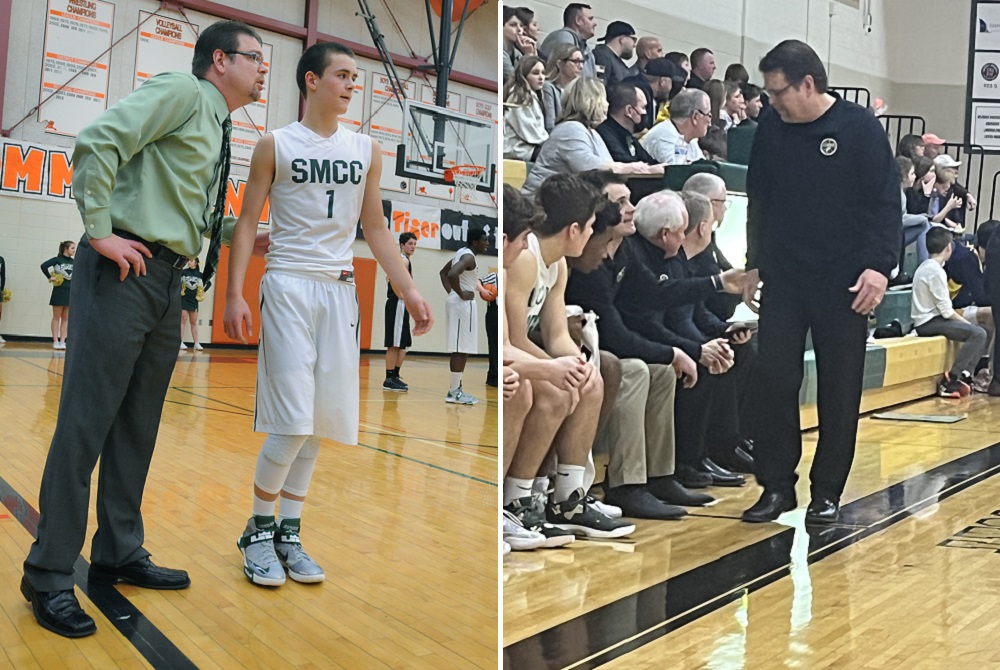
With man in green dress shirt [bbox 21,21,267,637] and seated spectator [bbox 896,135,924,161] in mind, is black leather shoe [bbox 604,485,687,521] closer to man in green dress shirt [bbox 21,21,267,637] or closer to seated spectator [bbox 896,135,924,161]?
seated spectator [bbox 896,135,924,161]

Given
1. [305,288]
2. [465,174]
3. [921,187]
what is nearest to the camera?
[921,187]

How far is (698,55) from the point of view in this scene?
2.33 metres

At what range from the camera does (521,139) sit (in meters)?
2.33

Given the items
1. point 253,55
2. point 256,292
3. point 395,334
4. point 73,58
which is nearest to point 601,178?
point 253,55

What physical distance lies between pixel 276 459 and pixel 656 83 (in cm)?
137

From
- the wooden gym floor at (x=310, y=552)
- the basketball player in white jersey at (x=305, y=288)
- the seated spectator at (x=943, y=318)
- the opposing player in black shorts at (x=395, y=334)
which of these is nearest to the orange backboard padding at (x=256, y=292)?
the opposing player in black shorts at (x=395, y=334)

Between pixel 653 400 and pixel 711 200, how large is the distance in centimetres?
50

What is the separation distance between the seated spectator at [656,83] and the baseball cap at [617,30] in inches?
3.6

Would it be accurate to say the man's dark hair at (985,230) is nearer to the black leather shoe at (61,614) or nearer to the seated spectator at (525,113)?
the seated spectator at (525,113)

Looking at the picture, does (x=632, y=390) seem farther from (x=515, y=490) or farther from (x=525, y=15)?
(x=525, y=15)

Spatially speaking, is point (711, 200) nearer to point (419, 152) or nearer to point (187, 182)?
point (187, 182)

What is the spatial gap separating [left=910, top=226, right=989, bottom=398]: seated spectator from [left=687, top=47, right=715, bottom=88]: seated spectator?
0.62 metres

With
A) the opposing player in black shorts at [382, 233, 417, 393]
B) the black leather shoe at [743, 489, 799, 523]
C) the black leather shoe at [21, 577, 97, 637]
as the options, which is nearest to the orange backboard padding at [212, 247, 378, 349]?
the opposing player in black shorts at [382, 233, 417, 393]

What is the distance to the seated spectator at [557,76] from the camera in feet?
7.48
